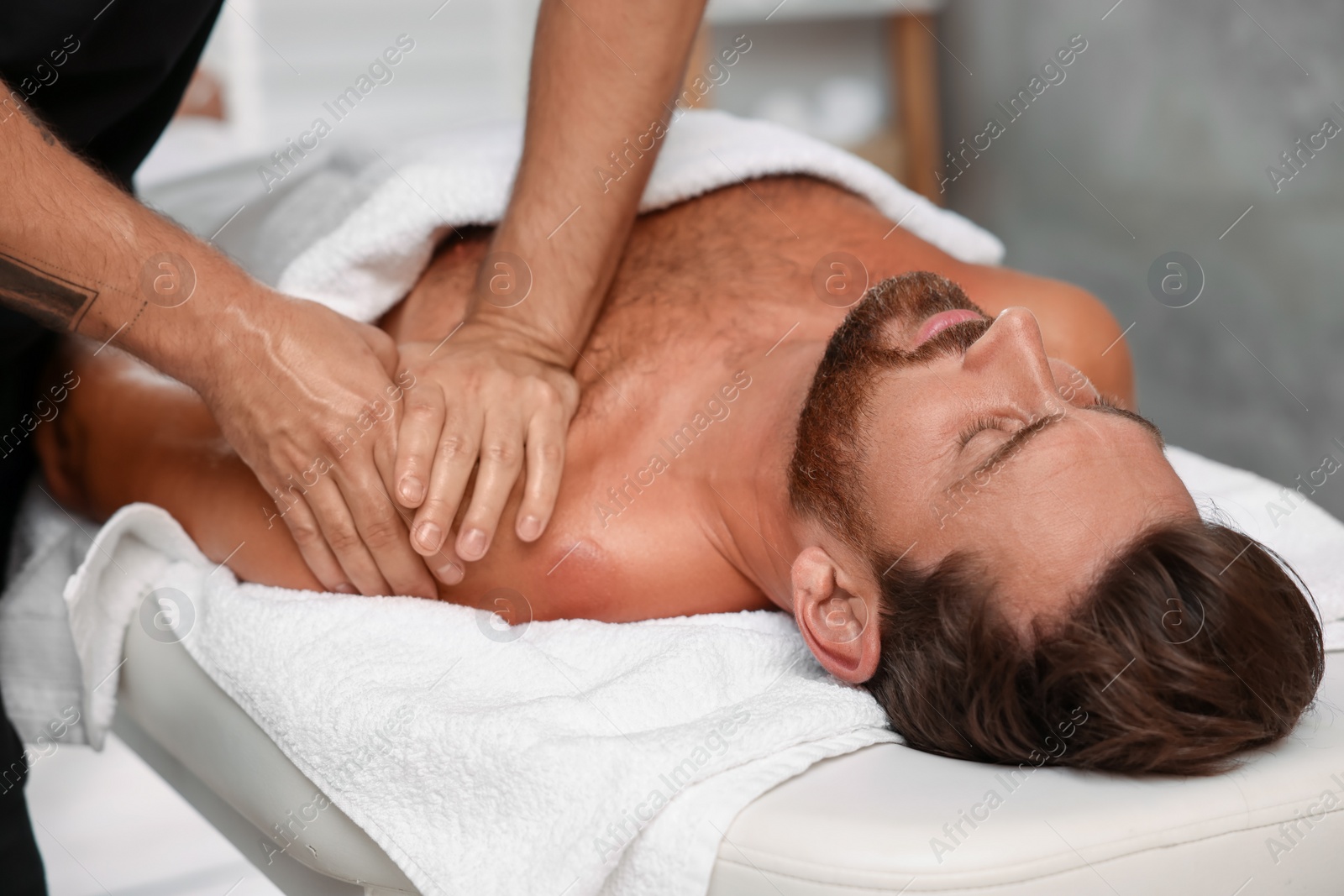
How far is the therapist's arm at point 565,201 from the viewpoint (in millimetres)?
1053

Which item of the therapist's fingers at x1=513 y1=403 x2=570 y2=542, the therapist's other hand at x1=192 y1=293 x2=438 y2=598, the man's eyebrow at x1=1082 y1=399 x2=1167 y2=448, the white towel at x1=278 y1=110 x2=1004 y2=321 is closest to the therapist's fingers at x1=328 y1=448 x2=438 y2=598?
the therapist's other hand at x1=192 y1=293 x2=438 y2=598

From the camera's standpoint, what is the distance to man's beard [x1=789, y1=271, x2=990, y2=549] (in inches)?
36.4

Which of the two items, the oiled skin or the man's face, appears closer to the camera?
the man's face

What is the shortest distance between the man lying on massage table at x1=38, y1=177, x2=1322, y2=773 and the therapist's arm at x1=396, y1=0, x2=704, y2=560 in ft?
0.15

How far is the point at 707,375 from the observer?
1142 millimetres

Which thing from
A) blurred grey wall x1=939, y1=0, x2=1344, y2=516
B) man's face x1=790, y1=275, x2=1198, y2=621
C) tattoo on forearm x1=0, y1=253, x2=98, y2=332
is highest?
tattoo on forearm x1=0, y1=253, x2=98, y2=332

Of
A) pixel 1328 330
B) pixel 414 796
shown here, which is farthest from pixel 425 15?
pixel 414 796

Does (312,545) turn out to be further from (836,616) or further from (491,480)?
(836,616)

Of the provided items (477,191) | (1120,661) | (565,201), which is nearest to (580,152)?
(565,201)

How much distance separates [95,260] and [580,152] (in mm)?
473

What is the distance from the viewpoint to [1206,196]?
6.69 feet

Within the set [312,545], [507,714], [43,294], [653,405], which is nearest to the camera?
[507,714]

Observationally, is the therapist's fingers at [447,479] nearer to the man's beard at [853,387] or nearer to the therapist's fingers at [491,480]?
the therapist's fingers at [491,480]

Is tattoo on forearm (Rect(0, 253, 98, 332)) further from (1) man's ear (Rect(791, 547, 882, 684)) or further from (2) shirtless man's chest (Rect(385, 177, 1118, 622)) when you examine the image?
(1) man's ear (Rect(791, 547, 882, 684))
